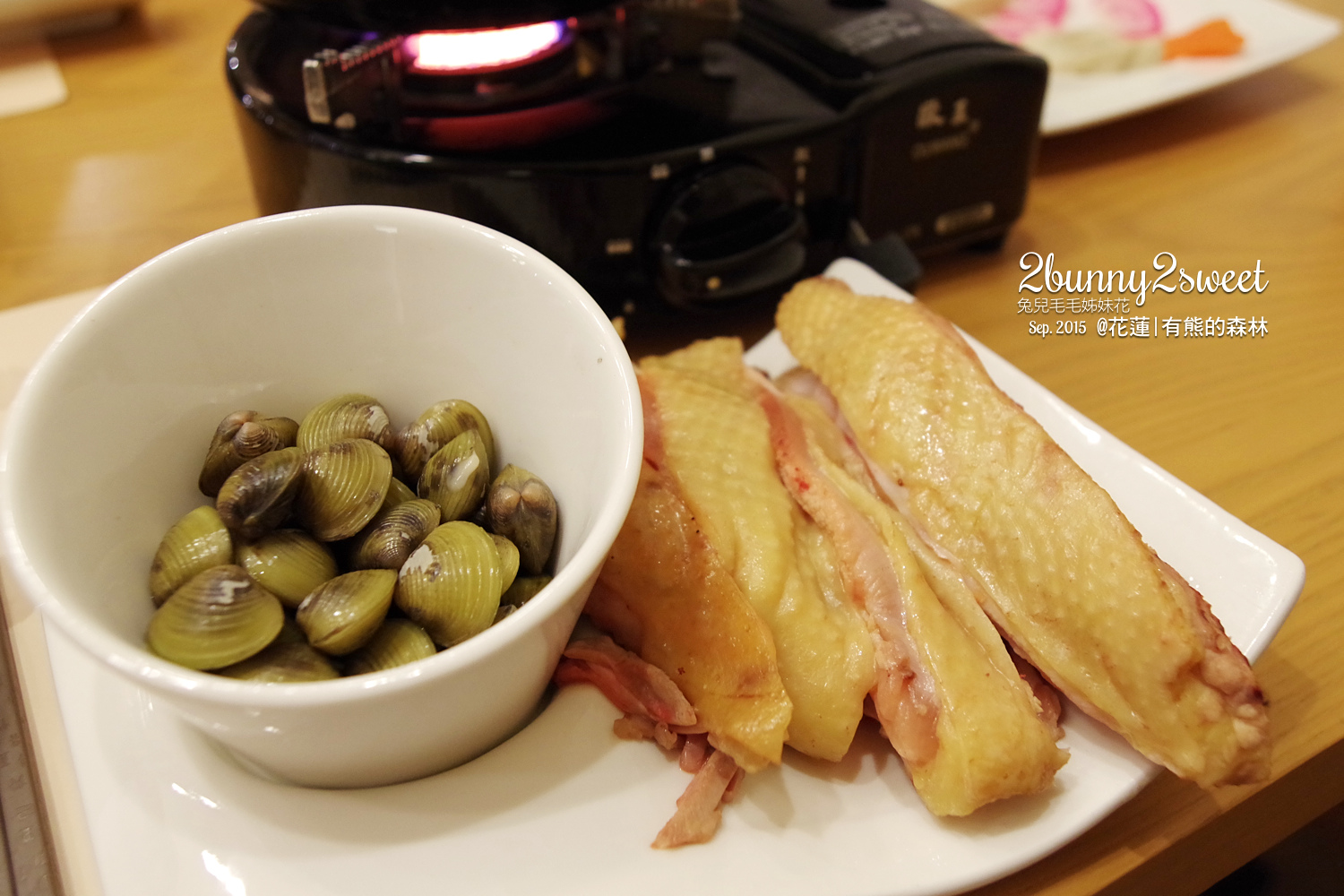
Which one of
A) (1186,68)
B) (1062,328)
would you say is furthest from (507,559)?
(1186,68)

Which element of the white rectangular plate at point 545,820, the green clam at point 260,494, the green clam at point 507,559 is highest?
the green clam at point 260,494

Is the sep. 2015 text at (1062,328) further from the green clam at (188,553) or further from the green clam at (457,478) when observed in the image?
the green clam at (188,553)

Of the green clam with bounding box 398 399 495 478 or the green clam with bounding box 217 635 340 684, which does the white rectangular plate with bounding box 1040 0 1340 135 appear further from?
the green clam with bounding box 217 635 340 684

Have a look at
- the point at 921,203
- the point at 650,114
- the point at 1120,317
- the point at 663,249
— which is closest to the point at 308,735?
the point at 663,249

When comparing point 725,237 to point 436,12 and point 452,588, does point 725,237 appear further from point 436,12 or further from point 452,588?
point 452,588

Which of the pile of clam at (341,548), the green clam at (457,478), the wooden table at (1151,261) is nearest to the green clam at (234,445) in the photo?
the pile of clam at (341,548)

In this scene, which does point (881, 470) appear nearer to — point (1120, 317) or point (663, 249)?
point (663, 249)

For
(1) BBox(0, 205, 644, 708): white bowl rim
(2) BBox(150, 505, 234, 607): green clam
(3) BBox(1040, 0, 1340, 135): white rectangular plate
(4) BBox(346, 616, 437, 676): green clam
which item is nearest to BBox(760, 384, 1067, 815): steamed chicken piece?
(1) BBox(0, 205, 644, 708): white bowl rim
